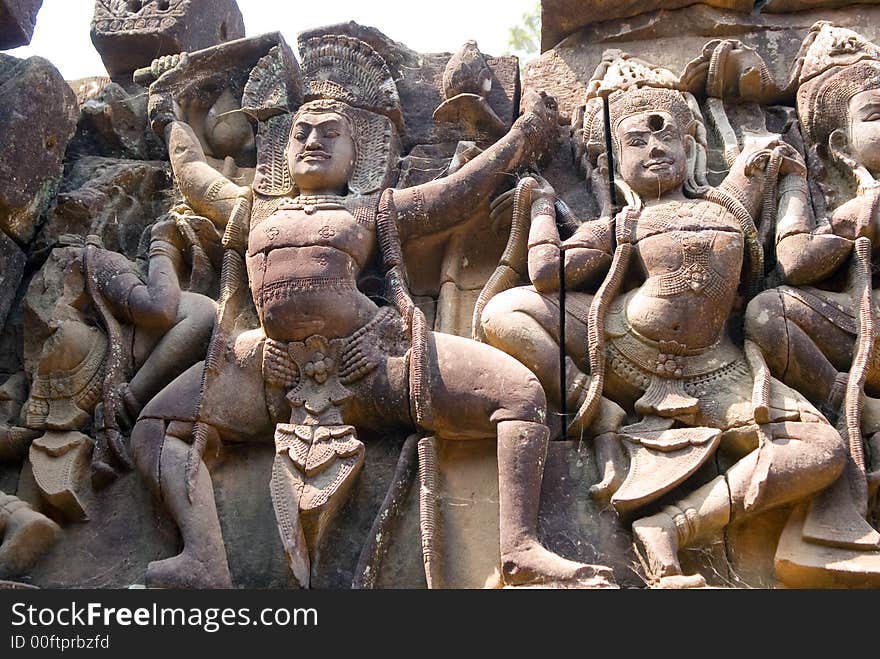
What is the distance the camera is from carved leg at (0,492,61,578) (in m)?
5.36

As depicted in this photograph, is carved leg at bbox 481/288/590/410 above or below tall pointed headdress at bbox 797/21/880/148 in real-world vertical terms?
below

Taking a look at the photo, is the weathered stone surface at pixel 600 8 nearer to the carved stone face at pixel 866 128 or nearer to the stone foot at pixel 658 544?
the carved stone face at pixel 866 128

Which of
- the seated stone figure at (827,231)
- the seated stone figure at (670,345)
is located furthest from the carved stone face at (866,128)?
the seated stone figure at (670,345)

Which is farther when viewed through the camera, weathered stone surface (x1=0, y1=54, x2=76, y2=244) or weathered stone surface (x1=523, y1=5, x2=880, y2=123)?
weathered stone surface (x1=523, y1=5, x2=880, y2=123)

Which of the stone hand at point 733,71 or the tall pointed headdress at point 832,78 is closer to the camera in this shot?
the tall pointed headdress at point 832,78

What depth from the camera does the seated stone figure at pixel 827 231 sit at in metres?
5.59

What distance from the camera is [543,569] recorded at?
16.0ft

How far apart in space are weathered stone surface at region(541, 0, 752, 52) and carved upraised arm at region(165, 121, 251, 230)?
2.33m

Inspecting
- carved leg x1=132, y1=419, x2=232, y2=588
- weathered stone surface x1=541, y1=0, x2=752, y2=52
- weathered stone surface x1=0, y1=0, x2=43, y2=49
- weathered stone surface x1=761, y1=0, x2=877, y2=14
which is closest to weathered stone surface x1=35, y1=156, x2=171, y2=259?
weathered stone surface x1=0, y1=0, x2=43, y2=49

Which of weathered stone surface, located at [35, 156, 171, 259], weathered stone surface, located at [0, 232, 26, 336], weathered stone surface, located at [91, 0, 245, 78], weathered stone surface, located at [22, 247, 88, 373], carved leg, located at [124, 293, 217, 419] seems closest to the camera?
carved leg, located at [124, 293, 217, 419]

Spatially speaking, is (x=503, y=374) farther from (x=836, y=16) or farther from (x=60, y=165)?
(x=836, y=16)

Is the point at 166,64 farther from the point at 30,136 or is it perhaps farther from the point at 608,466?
the point at 608,466

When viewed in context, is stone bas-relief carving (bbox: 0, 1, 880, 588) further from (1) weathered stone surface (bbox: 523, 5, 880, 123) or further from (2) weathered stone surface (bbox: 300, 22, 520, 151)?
(1) weathered stone surface (bbox: 523, 5, 880, 123)

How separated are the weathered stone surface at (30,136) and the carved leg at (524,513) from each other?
302 cm
